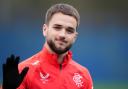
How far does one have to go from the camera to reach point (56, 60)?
2.47 meters

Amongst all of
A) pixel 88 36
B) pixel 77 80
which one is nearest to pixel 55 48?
pixel 77 80

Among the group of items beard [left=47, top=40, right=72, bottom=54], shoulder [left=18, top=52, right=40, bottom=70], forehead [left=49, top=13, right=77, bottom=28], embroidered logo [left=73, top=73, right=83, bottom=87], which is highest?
forehead [left=49, top=13, right=77, bottom=28]

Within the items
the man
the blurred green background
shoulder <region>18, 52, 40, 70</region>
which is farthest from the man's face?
the blurred green background

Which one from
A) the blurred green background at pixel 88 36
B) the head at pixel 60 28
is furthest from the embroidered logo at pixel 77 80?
the blurred green background at pixel 88 36

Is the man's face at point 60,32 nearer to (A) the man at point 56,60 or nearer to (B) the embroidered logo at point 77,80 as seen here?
(A) the man at point 56,60

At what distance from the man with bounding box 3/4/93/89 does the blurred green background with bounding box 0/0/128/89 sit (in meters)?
3.09

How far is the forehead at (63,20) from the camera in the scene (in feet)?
8.04

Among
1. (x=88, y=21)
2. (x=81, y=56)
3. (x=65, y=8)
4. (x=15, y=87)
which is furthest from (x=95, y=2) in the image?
(x=15, y=87)

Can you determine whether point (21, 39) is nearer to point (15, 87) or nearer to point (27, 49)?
point (27, 49)

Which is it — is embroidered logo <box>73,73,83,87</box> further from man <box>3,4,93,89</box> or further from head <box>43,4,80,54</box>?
head <box>43,4,80,54</box>

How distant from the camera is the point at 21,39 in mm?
5684

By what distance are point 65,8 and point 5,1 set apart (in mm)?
3338

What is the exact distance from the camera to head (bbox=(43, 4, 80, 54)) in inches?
95.1

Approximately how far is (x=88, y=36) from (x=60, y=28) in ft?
10.9
